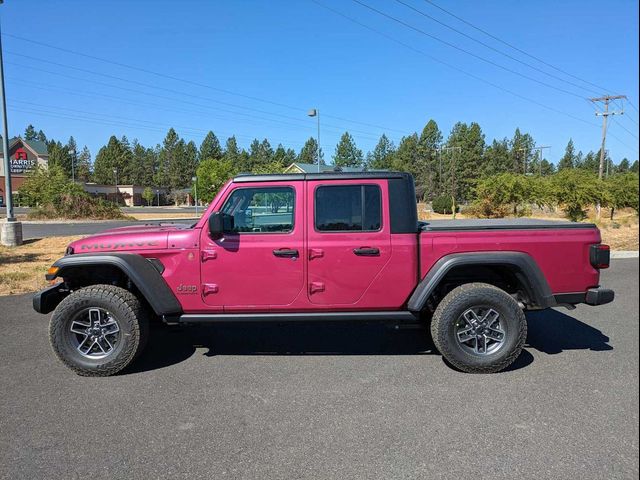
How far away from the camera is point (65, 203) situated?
31328 mm

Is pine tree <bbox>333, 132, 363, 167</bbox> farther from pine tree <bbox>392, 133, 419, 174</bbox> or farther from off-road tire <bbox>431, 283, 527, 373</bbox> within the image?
off-road tire <bbox>431, 283, 527, 373</bbox>

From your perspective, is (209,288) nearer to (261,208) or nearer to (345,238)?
(261,208)

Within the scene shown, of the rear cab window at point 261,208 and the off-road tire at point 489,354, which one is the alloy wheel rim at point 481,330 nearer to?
the off-road tire at point 489,354

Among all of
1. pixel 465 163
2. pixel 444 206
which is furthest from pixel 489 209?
pixel 465 163

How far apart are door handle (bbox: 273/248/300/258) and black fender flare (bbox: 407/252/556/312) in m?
1.22

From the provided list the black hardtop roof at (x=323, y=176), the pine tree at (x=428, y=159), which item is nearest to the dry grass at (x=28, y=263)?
the black hardtop roof at (x=323, y=176)

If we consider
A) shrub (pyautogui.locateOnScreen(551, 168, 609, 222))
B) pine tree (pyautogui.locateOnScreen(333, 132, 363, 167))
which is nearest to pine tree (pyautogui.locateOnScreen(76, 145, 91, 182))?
pine tree (pyautogui.locateOnScreen(333, 132, 363, 167))

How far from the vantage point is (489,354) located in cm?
439

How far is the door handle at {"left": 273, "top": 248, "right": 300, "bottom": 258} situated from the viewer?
14.4 feet

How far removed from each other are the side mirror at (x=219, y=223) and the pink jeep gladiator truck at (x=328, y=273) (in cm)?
2

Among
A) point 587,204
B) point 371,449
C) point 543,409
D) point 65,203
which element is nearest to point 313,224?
point 371,449

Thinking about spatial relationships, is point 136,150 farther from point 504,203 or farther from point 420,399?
point 420,399

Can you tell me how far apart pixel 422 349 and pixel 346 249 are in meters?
1.62

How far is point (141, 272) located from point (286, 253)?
55.4 inches
